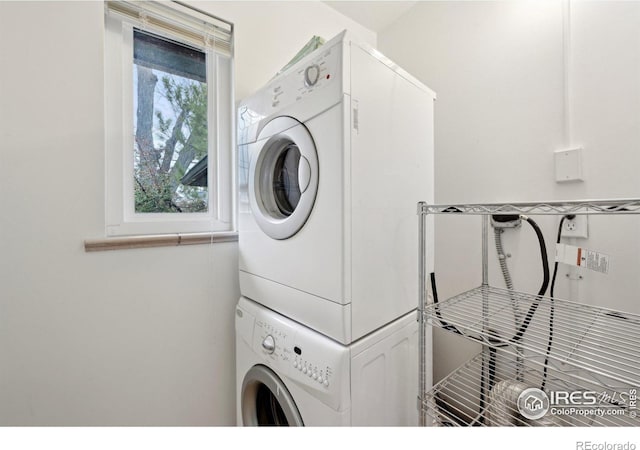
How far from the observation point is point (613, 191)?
953 millimetres

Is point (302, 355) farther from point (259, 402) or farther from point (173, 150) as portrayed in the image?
point (173, 150)

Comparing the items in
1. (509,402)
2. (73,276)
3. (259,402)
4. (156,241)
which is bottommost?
(259,402)

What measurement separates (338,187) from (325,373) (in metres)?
0.52

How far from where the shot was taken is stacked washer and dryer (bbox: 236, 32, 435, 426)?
751mm

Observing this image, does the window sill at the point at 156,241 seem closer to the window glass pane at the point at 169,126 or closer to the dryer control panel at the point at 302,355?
the window glass pane at the point at 169,126

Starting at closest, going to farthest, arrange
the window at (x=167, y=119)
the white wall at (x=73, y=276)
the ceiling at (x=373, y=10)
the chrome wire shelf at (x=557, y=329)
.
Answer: the chrome wire shelf at (x=557, y=329) → the white wall at (x=73, y=276) → the window at (x=167, y=119) → the ceiling at (x=373, y=10)

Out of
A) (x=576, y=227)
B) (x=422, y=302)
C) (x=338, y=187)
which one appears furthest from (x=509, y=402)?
(x=338, y=187)

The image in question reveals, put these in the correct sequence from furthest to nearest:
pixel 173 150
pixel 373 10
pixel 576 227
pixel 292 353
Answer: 1. pixel 373 10
2. pixel 173 150
3. pixel 576 227
4. pixel 292 353

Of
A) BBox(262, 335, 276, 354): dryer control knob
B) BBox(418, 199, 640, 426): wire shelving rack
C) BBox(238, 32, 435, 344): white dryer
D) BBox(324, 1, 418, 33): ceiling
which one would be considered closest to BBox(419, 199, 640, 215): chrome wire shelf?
BBox(418, 199, 640, 426): wire shelving rack

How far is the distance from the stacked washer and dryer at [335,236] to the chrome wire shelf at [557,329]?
204 mm

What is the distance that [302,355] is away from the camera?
83 cm

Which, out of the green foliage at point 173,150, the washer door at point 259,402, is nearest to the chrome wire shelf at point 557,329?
the washer door at point 259,402

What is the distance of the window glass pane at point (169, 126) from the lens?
1.18m
